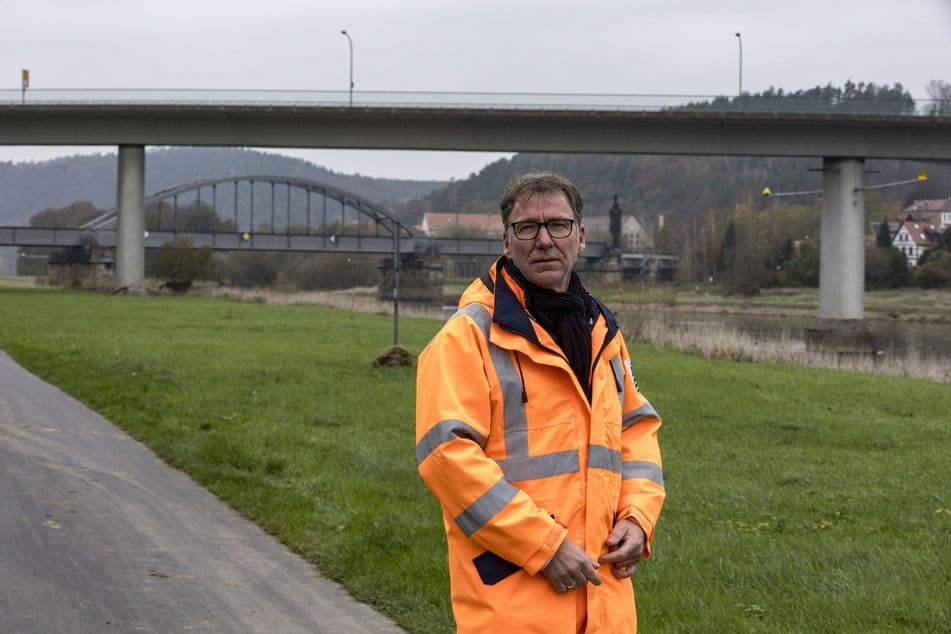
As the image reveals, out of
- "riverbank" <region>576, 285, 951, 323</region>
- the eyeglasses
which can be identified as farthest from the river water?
the eyeglasses

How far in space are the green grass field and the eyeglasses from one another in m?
3.10

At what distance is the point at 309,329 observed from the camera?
113ft

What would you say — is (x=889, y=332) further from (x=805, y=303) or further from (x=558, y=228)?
(x=558, y=228)

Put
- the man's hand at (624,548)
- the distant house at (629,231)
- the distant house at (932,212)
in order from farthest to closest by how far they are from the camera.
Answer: the distant house at (629,231) < the distant house at (932,212) < the man's hand at (624,548)

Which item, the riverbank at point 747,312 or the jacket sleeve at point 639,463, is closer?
the jacket sleeve at point 639,463

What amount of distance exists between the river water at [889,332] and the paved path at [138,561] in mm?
26702

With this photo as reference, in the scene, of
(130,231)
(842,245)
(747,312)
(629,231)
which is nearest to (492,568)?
(842,245)

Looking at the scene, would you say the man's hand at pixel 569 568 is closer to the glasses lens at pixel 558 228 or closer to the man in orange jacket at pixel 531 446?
the man in orange jacket at pixel 531 446

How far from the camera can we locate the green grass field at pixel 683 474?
692cm

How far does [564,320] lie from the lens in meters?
3.88

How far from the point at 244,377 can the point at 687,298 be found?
6474 cm

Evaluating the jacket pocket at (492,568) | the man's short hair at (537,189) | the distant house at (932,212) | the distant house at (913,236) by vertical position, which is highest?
the distant house at (932,212)

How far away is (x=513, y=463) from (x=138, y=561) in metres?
4.86

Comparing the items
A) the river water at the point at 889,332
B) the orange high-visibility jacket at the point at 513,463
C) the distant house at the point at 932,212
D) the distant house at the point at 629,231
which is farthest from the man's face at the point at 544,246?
the distant house at the point at 932,212
